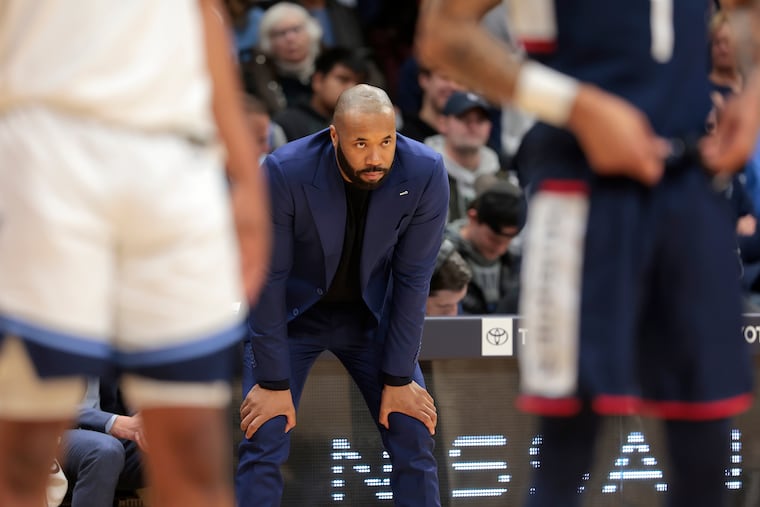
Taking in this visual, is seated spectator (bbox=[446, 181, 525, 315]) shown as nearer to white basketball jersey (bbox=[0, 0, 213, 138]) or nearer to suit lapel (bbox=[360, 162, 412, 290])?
suit lapel (bbox=[360, 162, 412, 290])

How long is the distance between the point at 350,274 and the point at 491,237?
1.90 metres

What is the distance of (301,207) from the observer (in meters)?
4.86

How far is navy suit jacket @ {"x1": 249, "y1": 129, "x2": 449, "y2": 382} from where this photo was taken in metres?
4.82

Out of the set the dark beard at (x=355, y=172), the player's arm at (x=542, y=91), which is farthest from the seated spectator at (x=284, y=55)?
the player's arm at (x=542, y=91)

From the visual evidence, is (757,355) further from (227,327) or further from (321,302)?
(227,327)

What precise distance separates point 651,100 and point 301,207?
259 cm

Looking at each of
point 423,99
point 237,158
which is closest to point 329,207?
point 237,158

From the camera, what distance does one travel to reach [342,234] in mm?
4895

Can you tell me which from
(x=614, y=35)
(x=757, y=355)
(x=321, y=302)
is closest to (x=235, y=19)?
(x=321, y=302)

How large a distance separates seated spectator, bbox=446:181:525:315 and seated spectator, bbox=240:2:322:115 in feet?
5.32

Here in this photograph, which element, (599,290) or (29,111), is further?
(599,290)

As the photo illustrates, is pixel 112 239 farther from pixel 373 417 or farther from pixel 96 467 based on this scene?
pixel 96 467

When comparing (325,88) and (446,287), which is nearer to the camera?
(446,287)

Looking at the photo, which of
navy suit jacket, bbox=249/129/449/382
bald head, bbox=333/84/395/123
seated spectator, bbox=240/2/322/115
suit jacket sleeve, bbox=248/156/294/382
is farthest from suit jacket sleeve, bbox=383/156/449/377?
seated spectator, bbox=240/2/322/115
